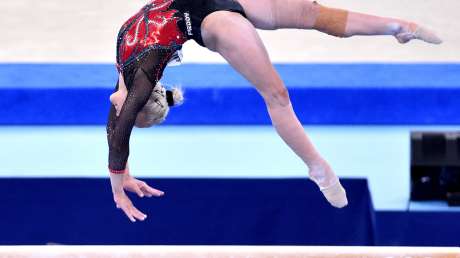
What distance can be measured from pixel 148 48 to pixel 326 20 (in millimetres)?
502

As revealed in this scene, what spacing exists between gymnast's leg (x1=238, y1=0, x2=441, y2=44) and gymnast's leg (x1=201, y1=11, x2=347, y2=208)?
3.6 inches

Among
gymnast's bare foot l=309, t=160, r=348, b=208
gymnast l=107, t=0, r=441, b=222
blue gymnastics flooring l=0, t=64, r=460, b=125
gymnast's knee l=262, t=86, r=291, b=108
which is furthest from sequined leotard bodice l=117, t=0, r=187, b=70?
blue gymnastics flooring l=0, t=64, r=460, b=125

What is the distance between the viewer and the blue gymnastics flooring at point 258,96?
3.58 m

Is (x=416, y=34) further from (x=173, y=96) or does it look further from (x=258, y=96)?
(x=258, y=96)

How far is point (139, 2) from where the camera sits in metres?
4.70

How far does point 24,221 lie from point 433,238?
63.7 inches

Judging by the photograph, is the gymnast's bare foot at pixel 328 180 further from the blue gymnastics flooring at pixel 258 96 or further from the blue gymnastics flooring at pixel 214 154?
the blue gymnastics flooring at pixel 214 154

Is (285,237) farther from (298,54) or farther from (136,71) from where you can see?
(136,71)

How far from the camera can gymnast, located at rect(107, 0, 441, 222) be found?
99.2 inches

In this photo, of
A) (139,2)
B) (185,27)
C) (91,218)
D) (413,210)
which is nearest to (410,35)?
(185,27)

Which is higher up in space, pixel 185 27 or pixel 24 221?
Answer: pixel 185 27

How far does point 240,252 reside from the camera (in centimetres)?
231

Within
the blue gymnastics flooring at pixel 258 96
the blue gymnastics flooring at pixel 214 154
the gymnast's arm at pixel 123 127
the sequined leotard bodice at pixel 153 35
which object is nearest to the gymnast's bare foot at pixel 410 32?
the sequined leotard bodice at pixel 153 35

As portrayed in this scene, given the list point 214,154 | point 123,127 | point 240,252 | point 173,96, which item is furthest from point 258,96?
point 240,252
